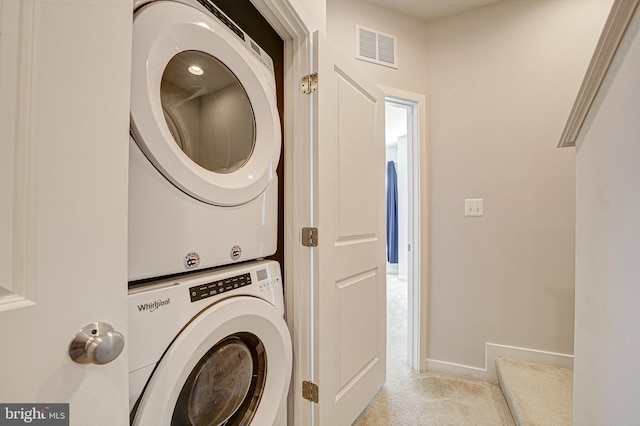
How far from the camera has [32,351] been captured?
38 cm

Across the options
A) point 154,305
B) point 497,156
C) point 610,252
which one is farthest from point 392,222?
point 154,305

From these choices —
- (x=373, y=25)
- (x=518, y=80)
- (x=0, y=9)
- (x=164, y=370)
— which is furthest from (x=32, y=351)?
(x=518, y=80)

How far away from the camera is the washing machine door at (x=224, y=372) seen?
2.20 ft

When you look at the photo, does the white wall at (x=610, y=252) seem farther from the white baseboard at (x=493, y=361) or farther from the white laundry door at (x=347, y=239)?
the white baseboard at (x=493, y=361)

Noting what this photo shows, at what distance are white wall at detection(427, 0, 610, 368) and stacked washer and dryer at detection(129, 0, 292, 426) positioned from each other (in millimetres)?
1468

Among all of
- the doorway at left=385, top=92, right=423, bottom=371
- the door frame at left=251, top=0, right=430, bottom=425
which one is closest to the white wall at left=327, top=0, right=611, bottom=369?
the doorway at left=385, top=92, right=423, bottom=371

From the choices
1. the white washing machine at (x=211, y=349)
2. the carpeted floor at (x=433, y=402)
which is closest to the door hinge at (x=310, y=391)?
the white washing machine at (x=211, y=349)

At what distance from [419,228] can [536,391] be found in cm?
111

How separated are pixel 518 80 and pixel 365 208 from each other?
140 centimetres

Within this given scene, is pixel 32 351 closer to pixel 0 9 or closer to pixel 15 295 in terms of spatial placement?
pixel 15 295

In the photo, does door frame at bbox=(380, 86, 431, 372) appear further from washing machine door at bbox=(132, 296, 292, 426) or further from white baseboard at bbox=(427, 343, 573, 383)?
washing machine door at bbox=(132, 296, 292, 426)

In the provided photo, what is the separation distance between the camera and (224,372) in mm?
→ 926

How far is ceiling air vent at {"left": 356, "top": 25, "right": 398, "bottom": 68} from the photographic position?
6.48 ft

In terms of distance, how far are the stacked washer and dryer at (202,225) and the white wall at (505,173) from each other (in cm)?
147
